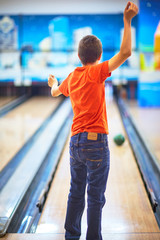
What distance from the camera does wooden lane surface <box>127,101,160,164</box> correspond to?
384 centimetres

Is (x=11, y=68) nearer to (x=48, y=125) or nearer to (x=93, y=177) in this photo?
(x=48, y=125)

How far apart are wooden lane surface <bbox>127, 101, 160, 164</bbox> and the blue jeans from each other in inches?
68.9

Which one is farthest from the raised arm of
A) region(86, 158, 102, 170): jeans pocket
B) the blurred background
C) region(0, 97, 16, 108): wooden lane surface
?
the blurred background

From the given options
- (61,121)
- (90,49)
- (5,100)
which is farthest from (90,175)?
(5,100)

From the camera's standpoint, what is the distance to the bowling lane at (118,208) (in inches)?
76.2

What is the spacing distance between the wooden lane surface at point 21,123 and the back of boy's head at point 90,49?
184cm

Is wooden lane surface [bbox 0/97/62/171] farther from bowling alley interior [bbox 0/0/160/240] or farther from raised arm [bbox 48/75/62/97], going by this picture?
raised arm [bbox 48/75/62/97]

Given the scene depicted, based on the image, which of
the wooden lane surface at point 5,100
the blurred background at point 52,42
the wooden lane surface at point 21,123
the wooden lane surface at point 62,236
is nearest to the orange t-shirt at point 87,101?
the wooden lane surface at point 62,236

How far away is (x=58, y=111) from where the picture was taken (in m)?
6.33

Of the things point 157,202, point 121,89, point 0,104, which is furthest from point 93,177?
point 121,89

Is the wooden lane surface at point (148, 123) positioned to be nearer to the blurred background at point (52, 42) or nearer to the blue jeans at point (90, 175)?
the blurred background at point (52, 42)

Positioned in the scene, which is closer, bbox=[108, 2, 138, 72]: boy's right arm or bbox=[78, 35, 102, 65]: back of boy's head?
bbox=[108, 2, 138, 72]: boy's right arm

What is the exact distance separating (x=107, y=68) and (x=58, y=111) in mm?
4929

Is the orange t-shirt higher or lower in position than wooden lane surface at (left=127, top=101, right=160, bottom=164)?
higher
